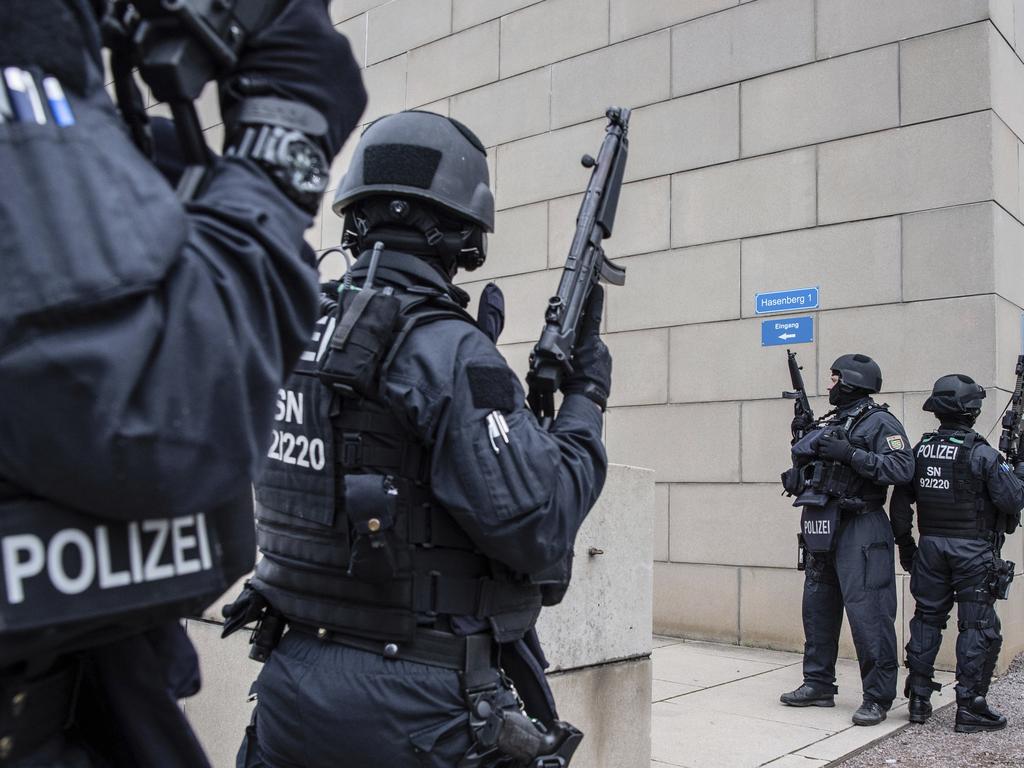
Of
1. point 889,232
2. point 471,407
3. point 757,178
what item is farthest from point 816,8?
point 471,407

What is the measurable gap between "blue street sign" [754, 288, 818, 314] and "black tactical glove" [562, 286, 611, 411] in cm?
557

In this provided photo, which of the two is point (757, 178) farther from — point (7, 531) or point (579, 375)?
point (7, 531)

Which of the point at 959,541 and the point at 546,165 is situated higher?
the point at 546,165

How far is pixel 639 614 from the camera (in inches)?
165

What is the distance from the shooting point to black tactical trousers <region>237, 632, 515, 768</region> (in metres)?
1.97

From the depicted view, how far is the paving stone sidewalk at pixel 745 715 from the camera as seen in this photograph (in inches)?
198

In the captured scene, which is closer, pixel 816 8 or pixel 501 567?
pixel 501 567

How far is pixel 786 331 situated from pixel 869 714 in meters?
3.21

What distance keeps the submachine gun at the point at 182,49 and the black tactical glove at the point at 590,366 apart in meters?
1.47

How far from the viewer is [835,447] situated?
6195mm

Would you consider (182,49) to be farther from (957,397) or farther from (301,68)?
(957,397)

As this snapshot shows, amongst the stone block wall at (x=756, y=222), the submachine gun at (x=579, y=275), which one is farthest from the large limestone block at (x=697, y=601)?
the submachine gun at (x=579, y=275)

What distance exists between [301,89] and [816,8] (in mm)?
7901

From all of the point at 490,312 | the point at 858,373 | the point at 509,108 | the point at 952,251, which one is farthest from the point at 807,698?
the point at 509,108
